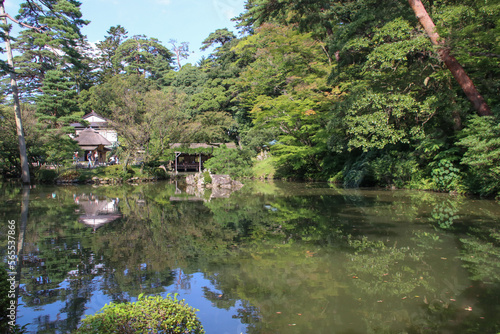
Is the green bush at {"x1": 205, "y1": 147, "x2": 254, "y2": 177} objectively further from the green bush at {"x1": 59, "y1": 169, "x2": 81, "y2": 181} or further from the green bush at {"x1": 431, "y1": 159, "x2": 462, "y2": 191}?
the green bush at {"x1": 431, "y1": 159, "x2": 462, "y2": 191}

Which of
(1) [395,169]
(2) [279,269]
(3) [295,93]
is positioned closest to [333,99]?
(3) [295,93]

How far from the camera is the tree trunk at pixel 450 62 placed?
34.3ft

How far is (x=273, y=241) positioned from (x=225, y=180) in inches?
561

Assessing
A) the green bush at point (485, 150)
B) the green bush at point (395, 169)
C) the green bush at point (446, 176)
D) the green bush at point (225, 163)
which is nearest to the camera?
the green bush at point (485, 150)

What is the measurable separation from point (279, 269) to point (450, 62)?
9.80 m

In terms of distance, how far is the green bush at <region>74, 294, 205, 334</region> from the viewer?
2262 millimetres

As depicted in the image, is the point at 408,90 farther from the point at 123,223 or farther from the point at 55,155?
the point at 55,155

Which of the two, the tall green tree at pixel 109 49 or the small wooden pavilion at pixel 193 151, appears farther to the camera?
the tall green tree at pixel 109 49

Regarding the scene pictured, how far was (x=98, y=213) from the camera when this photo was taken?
10.1 meters

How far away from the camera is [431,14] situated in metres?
11.6

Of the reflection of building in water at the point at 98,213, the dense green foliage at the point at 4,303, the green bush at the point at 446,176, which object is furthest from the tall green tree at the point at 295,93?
the dense green foliage at the point at 4,303

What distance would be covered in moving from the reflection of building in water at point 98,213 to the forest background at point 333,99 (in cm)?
743

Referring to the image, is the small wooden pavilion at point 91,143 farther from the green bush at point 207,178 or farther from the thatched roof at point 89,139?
the green bush at point 207,178

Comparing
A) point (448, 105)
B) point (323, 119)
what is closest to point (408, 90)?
point (448, 105)
